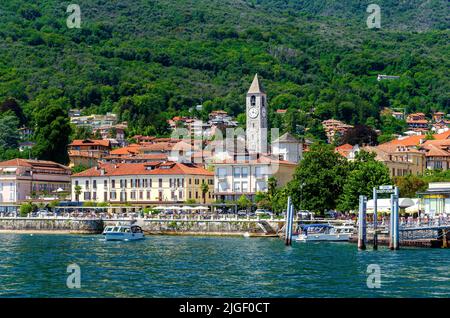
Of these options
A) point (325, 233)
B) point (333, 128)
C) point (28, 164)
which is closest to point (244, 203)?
point (325, 233)

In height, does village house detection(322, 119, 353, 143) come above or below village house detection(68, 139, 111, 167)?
above

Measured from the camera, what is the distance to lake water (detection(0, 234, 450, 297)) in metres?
31.4

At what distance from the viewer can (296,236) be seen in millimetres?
64312

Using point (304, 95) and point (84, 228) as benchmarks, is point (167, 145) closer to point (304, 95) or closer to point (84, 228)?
point (84, 228)

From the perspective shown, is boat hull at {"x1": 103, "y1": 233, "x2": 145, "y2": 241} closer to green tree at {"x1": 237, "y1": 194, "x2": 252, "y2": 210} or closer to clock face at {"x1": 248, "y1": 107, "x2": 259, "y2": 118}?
green tree at {"x1": 237, "y1": 194, "x2": 252, "y2": 210}

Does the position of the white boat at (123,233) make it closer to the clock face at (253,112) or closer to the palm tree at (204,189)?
the palm tree at (204,189)

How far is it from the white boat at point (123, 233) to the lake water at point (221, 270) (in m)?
8.82

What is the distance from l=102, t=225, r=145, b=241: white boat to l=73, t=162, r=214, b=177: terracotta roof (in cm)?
2297

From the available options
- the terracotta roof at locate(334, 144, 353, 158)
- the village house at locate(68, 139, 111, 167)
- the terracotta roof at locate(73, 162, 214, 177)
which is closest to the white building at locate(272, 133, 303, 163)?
the terracotta roof at locate(334, 144, 353, 158)

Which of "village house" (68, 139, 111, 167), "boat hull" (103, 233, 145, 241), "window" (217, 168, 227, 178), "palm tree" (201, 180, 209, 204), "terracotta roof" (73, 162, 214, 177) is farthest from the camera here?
"village house" (68, 139, 111, 167)

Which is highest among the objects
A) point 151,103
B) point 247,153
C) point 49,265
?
point 151,103

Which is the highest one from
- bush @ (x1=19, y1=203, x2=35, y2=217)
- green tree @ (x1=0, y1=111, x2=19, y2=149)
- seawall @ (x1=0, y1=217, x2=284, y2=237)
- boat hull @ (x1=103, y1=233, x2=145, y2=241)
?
green tree @ (x1=0, y1=111, x2=19, y2=149)
